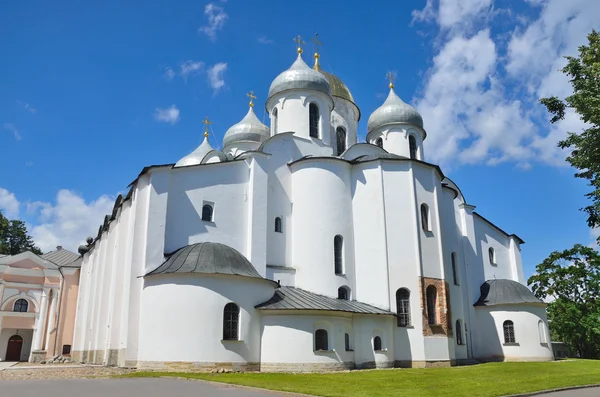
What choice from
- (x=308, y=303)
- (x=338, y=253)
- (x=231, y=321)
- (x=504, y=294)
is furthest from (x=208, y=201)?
(x=504, y=294)

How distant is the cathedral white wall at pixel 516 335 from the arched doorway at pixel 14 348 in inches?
1257

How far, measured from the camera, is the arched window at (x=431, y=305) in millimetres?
23739

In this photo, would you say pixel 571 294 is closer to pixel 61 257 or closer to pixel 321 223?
pixel 321 223

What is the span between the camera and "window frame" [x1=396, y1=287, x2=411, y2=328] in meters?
23.4

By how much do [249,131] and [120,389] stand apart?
25.4 m

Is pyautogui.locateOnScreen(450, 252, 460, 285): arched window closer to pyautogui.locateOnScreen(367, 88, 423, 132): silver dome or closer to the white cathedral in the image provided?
the white cathedral

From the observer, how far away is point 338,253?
2470 cm

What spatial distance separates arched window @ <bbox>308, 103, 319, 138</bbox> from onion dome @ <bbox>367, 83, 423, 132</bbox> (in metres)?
5.46

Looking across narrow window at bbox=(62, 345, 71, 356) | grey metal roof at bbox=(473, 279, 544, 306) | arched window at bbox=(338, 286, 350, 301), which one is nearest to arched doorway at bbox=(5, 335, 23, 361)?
narrow window at bbox=(62, 345, 71, 356)

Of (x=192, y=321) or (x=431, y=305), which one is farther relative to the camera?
(x=431, y=305)

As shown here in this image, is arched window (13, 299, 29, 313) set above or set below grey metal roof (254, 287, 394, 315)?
above

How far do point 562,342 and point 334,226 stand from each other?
86.6 ft

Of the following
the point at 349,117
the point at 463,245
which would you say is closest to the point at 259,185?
the point at 349,117

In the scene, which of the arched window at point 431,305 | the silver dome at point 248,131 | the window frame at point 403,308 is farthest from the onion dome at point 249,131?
the arched window at point 431,305
